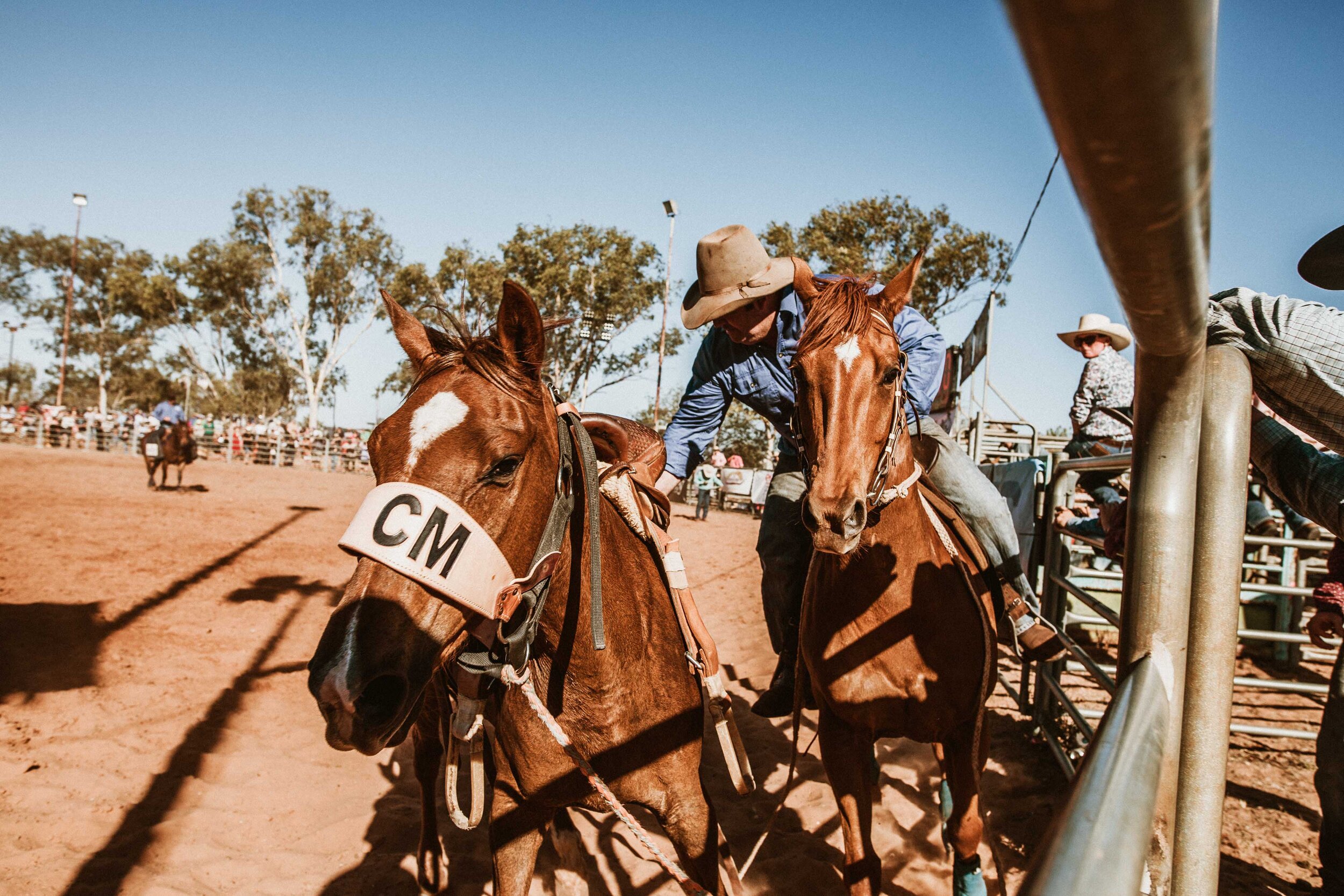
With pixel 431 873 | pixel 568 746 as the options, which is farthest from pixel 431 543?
pixel 431 873

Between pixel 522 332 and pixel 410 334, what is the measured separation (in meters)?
0.48

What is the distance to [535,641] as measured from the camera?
2.32 metres

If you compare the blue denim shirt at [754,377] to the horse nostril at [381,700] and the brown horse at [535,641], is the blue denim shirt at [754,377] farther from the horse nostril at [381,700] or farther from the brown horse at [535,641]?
the horse nostril at [381,700]

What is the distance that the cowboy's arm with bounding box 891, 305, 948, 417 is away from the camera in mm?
3035

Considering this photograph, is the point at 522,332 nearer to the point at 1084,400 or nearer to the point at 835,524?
the point at 835,524

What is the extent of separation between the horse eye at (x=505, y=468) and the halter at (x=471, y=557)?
0.15 meters

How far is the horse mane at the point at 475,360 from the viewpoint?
1.99 meters

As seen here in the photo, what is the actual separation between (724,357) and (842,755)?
1.91 meters

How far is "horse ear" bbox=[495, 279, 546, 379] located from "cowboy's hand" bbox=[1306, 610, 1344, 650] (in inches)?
106

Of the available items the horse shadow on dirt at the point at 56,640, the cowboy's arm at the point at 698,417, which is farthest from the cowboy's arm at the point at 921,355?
the horse shadow on dirt at the point at 56,640

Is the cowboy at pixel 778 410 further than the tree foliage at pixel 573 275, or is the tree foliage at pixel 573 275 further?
the tree foliage at pixel 573 275

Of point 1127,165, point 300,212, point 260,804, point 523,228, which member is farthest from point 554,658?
point 300,212

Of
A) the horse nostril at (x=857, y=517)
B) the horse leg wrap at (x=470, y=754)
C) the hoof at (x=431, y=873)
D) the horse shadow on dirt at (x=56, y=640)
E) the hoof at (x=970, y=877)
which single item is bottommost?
the hoof at (x=431, y=873)

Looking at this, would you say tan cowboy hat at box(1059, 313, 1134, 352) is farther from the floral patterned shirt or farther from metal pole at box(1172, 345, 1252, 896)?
metal pole at box(1172, 345, 1252, 896)
